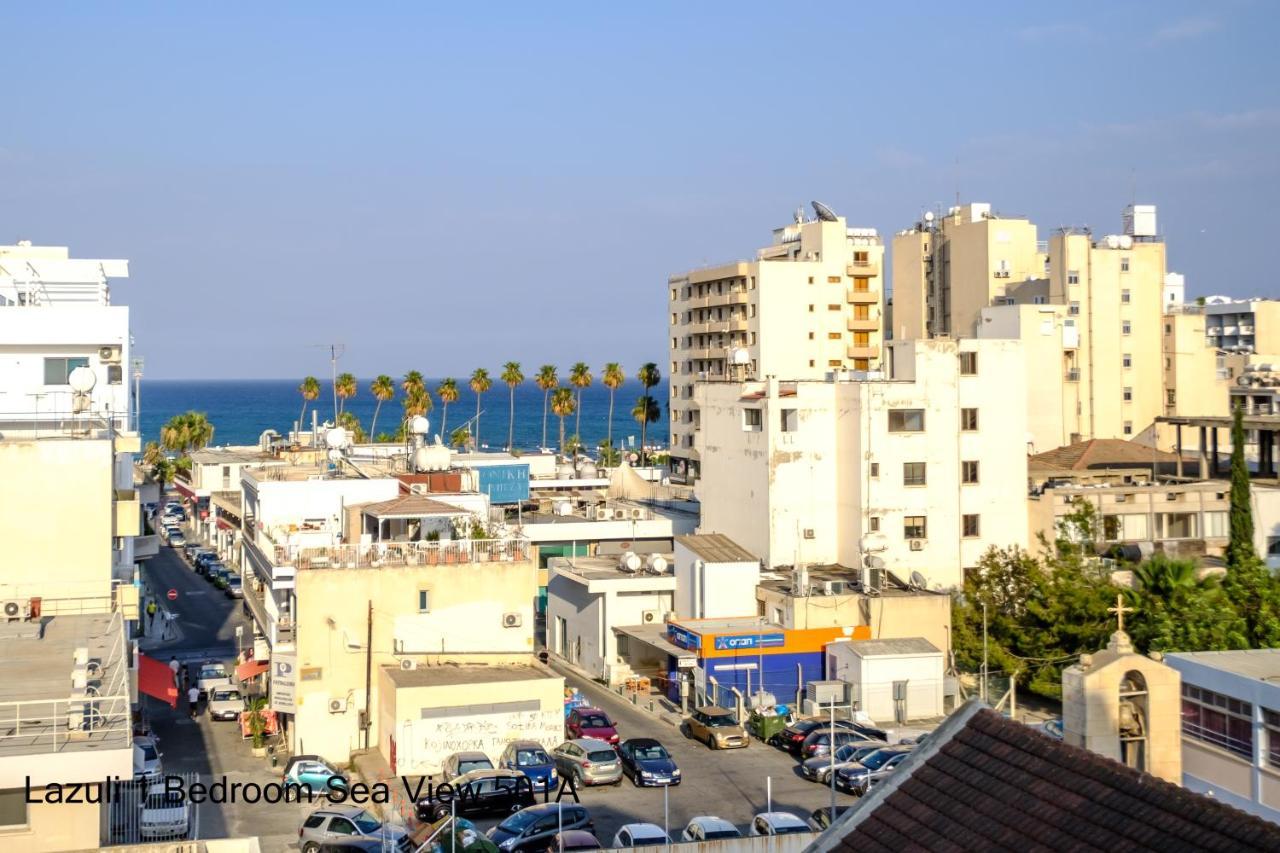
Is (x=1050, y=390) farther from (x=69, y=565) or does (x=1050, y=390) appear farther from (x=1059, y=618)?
(x=69, y=565)

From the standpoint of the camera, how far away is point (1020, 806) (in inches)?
432

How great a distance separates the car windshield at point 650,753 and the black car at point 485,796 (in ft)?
11.2

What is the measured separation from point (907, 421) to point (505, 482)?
68.4ft

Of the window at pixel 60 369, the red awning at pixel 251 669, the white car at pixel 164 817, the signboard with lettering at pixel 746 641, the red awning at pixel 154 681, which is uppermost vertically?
the window at pixel 60 369

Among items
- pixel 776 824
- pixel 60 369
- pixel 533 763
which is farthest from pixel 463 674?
pixel 60 369

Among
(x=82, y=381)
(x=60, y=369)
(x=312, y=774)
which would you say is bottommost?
(x=312, y=774)

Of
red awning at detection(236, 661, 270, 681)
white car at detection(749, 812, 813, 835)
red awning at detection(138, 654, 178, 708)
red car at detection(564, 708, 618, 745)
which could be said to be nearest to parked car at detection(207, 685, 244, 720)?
red awning at detection(236, 661, 270, 681)

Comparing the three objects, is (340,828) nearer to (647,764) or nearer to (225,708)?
(647,764)

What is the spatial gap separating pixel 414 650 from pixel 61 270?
19.8 meters

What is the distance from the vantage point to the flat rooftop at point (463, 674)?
33906 mm

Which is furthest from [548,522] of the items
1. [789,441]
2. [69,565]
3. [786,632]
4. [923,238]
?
[923,238]

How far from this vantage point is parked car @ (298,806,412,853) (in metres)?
26.7

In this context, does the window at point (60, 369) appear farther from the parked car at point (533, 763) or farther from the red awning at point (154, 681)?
the parked car at point (533, 763)

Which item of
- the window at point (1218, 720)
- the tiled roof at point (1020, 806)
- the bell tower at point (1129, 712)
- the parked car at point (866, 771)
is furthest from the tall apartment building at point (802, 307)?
the tiled roof at point (1020, 806)
